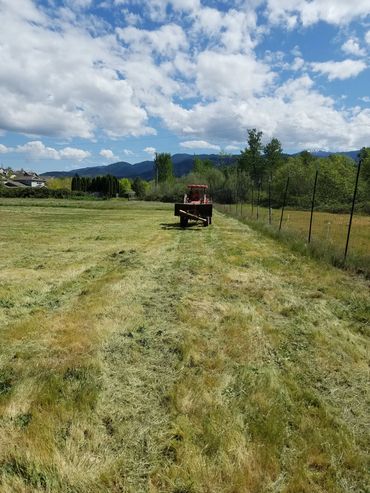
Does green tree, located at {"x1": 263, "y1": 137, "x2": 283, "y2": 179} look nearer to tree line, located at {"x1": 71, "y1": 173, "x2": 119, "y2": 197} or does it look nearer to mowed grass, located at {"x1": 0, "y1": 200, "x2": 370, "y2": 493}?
tree line, located at {"x1": 71, "y1": 173, "x2": 119, "y2": 197}

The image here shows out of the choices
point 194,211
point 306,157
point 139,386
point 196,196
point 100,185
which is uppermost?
point 306,157

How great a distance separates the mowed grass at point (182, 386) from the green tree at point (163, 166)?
244 feet

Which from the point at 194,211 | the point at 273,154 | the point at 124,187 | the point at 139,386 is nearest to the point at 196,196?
the point at 194,211

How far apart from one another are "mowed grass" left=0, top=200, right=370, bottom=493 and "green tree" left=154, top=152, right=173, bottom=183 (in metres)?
74.4

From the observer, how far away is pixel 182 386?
11.5ft

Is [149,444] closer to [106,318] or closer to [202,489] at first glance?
[202,489]

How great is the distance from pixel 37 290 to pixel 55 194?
199ft

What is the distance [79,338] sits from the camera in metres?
4.55

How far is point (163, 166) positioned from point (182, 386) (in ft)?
262

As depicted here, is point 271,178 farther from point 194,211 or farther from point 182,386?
point 182,386

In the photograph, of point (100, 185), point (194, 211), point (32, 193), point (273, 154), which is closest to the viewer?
point (194, 211)

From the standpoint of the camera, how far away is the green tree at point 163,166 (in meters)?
79.4

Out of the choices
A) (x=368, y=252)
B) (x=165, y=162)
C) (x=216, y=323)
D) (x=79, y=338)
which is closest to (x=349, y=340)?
(x=216, y=323)

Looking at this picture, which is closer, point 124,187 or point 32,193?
point 32,193
